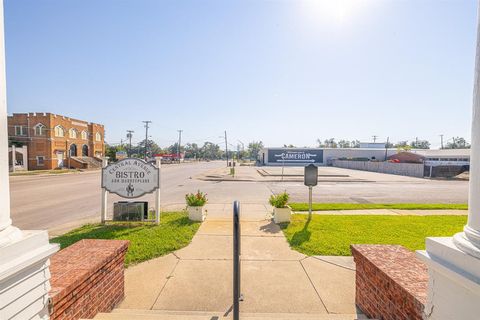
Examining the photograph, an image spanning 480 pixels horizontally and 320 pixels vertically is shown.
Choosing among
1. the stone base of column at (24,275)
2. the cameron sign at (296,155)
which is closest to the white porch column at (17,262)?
the stone base of column at (24,275)

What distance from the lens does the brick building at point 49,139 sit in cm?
3903

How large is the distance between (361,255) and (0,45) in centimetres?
451

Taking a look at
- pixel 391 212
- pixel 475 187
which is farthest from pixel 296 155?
pixel 475 187

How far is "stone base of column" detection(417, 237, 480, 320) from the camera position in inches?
65.9

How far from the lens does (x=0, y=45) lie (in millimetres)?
1970

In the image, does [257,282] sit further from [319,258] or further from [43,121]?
[43,121]

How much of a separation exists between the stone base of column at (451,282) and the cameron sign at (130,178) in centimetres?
725

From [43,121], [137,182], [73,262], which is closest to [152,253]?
[73,262]

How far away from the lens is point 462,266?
1.80m

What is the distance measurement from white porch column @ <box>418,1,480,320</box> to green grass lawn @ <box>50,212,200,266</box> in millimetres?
4869

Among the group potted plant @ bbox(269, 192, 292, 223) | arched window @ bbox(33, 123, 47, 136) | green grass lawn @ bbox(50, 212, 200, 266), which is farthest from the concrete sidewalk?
arched window @ bbox(33, 123, 47, 136)

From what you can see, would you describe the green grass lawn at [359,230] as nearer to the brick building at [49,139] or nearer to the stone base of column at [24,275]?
the stone base of column at [24,275]

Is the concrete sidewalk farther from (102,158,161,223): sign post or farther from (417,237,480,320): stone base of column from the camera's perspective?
(417,237,480,320): stone base of column

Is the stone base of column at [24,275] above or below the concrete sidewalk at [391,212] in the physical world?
above
